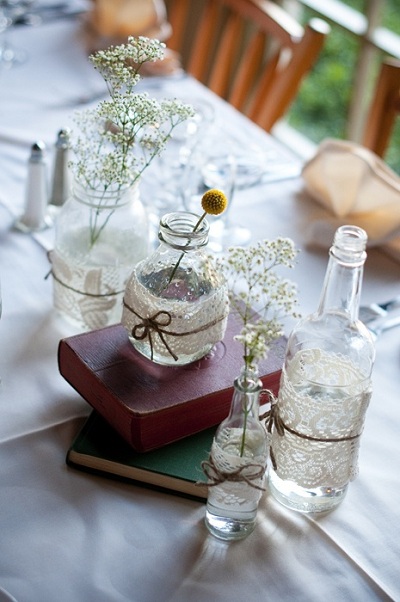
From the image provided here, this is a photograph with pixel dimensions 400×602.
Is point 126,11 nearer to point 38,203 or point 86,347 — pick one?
point 38,203

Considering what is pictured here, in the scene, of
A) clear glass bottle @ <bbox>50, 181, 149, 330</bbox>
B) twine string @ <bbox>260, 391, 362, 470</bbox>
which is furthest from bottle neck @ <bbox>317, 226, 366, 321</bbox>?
clear glass bottle @ <bbox>50, 181, 149, 330</bbox>

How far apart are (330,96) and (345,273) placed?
2.43 meters

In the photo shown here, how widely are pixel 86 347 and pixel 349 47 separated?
224cm

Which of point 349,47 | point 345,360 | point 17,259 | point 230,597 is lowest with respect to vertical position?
point 349,47

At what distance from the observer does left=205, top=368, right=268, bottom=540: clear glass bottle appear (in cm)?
87

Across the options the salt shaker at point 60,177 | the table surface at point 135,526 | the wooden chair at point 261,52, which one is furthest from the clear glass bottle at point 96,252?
the wooden chair at point 261,52

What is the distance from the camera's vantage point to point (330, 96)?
10.5 ft

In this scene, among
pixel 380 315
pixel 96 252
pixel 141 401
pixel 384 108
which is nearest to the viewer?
pixel 141 401

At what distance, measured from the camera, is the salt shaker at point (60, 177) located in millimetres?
1453

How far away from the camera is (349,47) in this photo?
3.02 meters

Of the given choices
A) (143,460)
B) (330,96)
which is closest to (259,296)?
(143,460)

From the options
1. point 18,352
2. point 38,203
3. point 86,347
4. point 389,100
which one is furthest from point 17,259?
point 389,100

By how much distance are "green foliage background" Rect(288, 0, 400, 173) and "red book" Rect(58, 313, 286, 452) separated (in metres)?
2.08

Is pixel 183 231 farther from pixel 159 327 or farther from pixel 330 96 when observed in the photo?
pixel 330 96
